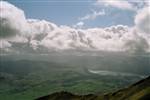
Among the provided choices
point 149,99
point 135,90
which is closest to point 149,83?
point 135,90

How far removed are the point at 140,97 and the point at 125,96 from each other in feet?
103

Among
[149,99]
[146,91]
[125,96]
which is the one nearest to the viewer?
[149,99]

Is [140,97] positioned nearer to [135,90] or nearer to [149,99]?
[149,99]

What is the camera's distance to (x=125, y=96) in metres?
198

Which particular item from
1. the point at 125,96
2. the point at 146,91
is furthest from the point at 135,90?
the point at 146,91

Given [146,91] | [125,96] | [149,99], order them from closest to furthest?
[149,99] < [146,91] < [125,96]

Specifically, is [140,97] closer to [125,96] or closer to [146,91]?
[146,91]

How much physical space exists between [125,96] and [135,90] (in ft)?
25.9

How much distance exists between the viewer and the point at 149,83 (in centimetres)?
19875

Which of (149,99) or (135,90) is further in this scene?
(135,90)

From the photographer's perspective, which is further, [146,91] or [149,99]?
[146,91]

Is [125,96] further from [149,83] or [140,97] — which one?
[140,97]

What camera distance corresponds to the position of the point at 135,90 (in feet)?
652

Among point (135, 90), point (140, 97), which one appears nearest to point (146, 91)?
point (140, 97)
